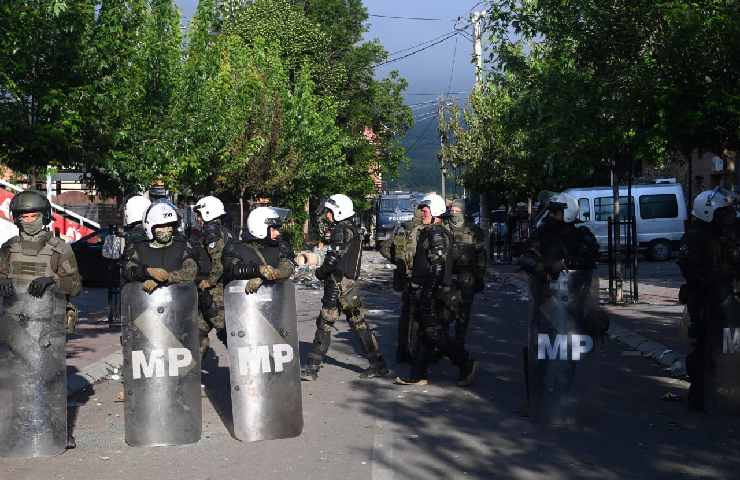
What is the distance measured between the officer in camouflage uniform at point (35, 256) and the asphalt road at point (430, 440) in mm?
1123

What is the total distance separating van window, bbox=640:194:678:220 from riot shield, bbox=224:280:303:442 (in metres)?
28.3

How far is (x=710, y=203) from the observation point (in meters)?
8.72

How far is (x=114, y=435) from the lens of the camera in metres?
8.40

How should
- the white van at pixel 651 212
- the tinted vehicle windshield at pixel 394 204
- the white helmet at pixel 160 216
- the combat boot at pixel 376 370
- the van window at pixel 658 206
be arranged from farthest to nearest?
1. the tinted vehicle windshield at pixel 394 204
2. the van window at pixel 658 206
3. the white van at pixel 651 212
4. the combat boot at pixel 376 370
5. the white helmet at pixel 160 216

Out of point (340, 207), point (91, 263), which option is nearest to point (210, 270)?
point (340, 207)

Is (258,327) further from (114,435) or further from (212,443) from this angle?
(114,435)

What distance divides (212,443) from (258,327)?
844 millimetres

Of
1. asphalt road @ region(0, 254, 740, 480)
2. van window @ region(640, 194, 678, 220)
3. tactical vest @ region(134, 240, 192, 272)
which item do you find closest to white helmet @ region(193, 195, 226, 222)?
asphalt road @ region(0, 254, 740, 480)

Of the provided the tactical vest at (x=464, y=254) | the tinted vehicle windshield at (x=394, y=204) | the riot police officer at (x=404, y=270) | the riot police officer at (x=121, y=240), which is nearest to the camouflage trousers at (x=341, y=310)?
the tactical vest at (x=464, y=254)

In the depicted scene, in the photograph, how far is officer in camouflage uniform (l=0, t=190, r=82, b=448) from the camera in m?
7.55

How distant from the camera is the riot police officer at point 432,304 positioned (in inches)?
405

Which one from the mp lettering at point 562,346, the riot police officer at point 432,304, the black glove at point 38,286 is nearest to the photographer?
the black glove at point 38,286

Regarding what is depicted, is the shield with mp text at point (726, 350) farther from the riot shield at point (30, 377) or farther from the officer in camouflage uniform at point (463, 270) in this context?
the riot shield at point (30, 377)

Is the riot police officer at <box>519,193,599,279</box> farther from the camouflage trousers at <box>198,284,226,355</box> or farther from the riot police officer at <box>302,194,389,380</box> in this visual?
the camouflage trousers at <box>198,284,226,355</box>
